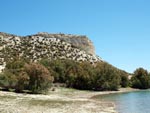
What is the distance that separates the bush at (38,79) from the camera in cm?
8681

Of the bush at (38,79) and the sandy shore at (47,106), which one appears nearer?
the sandy shore at (47,106)

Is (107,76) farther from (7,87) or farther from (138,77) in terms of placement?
(7,87)

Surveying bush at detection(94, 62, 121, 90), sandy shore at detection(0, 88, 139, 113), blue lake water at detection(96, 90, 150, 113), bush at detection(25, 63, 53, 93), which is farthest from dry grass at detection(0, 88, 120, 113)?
bush at detection(94, 62, 121, 90)

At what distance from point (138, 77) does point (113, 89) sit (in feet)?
117

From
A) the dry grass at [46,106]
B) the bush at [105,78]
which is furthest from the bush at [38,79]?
the bush at [105,78]

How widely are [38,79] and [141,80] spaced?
91693 millimetres

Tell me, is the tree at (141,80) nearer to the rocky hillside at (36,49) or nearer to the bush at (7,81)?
the rocky hillside at (36,49)

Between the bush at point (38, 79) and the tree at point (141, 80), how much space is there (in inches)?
3421

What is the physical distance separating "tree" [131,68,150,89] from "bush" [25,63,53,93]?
8689cm

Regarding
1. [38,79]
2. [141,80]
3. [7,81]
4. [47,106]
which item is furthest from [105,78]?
[47,106]

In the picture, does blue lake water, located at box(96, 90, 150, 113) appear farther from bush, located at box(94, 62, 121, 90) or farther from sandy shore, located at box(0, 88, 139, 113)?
bush, located at box(94, 62, 121, 90)

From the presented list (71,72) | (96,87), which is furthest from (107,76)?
(71,72)

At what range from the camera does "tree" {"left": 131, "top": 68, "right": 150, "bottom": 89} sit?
546 ft

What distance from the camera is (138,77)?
557 feet
